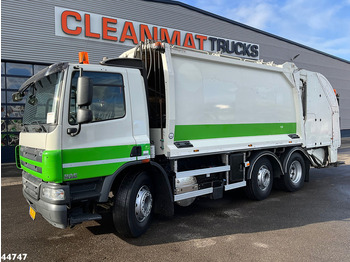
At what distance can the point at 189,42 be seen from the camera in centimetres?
1622

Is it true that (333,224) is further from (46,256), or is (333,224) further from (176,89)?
(46,256)

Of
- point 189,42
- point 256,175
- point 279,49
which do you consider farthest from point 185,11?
point 256,175

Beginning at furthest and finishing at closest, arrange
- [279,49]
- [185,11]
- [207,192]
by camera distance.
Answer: [279,49]
[185,11]
[207,192]

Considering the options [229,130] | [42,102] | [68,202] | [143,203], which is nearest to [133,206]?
[143,203]

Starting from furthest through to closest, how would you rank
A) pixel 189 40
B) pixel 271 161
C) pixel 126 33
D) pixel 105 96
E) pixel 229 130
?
pixel 189 40 → pixel 126 33 → pixel 271 161 → pixel 229 130 → pixel 105 96

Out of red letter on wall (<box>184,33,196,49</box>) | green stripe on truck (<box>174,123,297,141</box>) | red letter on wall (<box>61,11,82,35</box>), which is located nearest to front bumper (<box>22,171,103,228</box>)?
green stripe on truck (<box>174,123,297,141</box>)

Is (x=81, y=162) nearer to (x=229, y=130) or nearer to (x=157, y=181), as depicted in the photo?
(x=157, y=181)

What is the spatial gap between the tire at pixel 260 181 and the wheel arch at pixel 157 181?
2.37 m

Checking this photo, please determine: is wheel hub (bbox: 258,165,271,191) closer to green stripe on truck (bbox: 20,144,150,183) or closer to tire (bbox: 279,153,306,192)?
tire (bbox: 279,153,306,192)

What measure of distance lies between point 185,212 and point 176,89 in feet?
8.11

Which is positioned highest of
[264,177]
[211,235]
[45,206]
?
[45,206]

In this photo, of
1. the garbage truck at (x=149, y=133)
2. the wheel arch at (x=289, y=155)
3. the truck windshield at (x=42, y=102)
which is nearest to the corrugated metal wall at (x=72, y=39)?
the garbage truck at (x=149, y=133)

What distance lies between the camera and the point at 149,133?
4.61 metres

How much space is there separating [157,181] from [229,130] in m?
1.96
